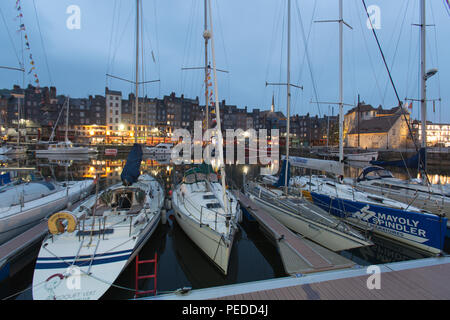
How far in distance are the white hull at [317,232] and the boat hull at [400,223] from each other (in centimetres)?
91

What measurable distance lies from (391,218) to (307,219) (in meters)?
3.50

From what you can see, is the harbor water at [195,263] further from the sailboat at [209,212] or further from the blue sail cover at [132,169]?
the blue sail cover at [132,169]

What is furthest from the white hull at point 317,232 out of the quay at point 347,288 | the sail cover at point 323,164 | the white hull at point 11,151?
the white hull at point 11,151

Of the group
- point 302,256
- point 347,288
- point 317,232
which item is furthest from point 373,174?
point 347,288

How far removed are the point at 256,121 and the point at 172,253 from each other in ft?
322

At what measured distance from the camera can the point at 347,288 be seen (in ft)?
→ 16.0

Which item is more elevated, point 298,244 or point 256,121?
A: point 256,121

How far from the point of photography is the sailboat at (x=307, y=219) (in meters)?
7.89

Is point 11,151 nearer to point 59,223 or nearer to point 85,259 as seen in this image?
point 59,223

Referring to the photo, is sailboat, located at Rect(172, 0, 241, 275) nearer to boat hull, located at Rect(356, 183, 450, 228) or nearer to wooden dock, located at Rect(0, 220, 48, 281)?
wooden dock, located at Rect(0, 220, 48, 281)

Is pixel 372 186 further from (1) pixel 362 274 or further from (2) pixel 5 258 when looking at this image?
(2) pixel 5 258
